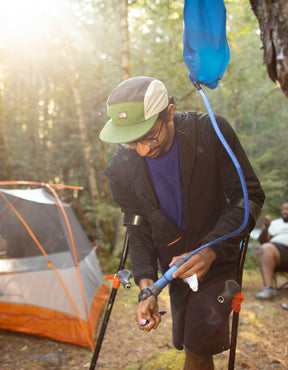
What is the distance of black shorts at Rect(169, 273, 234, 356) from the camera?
1.71 m

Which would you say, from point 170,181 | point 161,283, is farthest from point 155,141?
point 161,283

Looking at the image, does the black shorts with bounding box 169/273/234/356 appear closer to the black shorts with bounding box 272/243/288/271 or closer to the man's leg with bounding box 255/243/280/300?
the man's leg with bounding box 255/243/280/300

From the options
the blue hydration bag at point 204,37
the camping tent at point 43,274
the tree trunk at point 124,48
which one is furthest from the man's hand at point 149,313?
the tree trunk at point 124,48

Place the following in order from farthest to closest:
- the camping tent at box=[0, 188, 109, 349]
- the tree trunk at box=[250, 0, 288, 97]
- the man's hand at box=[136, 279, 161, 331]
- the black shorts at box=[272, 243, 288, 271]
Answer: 1. the black shorts at box=[272, 243, 288, 271]
2. the camping tent at box=[0, 188, 109, 349]
3. the tree trunk at box=[250, 0, 288, 97]
4. the man's hand at box=[136, 279, 161, 331]

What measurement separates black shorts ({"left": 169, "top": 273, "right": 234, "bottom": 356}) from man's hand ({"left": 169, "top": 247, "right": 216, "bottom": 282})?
0.21m

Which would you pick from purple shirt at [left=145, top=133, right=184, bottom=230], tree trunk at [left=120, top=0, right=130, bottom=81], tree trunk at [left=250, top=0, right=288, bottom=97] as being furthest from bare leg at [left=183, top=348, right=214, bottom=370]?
tree trunk at [left=120, top=0, right=130, bottom=81]

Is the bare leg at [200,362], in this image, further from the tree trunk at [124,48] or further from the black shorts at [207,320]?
the tree trunk at [124,48]

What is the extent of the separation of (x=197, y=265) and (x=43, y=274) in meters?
2.90

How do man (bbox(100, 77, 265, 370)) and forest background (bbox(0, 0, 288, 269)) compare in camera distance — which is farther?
forest background (bbox(0, 0, 288, 269))

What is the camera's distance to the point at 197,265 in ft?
5.27

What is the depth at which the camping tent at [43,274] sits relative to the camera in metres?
3.85

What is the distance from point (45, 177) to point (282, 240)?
10272 mm

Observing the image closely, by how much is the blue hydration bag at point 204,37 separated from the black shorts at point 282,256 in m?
3.87

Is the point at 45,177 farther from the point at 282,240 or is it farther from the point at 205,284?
the point at 205,284
